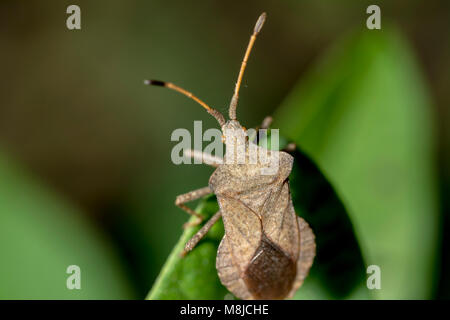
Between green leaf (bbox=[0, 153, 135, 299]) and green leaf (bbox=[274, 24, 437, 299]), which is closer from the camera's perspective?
green leaf (bbox=[274, 24, 437, 299])

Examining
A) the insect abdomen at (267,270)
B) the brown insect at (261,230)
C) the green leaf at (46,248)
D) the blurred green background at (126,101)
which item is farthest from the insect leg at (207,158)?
the green leaf at (46,248)

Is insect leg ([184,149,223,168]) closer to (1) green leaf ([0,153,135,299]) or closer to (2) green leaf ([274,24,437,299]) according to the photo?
(2) green leaf ([274,24,437,299])

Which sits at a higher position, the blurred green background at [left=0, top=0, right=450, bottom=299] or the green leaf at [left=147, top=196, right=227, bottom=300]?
the blurred green background at [left=0, top=0, right=450, bottom=299]

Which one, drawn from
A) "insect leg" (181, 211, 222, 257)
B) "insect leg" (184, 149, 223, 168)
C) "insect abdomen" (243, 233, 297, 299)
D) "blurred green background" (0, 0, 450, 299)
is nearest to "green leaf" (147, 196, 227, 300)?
"insect leg" (181, 211, 222, 257)

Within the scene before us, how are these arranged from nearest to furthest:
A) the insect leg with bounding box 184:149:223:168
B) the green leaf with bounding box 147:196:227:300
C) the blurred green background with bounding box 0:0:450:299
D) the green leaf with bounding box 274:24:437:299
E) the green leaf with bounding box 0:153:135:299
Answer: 1. the green leaf with bounding box 147:196:227:300
2. the green leaf with bounding box 274:24:437:299
3. the insect leg with bounding box 184:149:223:168
4. the green leaf with bounding box 0:153:135:299
5. the blurred green background with bounding box 0:0:450:299

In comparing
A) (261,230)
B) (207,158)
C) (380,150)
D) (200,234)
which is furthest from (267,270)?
(380,150)
